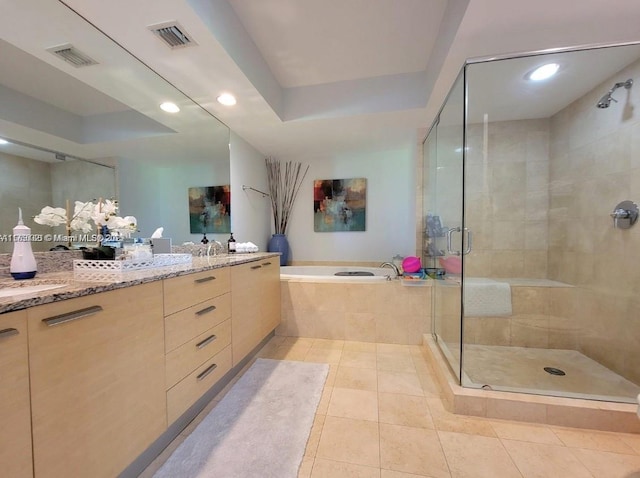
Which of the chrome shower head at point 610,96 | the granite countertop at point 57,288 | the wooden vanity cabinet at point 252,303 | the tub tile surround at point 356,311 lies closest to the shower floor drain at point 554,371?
the tub tile surround at point 356,311

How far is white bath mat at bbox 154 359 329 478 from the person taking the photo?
1.07 metres

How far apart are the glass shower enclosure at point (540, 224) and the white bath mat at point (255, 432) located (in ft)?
3.42

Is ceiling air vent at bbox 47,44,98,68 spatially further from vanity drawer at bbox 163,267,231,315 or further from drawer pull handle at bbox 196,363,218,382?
drawer pull handle at bbox 196,363,218,382

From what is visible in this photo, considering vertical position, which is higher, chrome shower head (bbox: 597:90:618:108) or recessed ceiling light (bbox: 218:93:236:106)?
recessed ceiling light (bbox: 218:93:236:106)

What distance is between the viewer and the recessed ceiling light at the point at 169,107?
72.5 inches

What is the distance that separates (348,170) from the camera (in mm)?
3334

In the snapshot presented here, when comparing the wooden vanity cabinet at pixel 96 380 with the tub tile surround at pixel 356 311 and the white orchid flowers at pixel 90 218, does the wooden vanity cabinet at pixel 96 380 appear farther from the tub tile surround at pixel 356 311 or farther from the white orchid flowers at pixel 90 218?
the tub tile surround at pixel 356 311

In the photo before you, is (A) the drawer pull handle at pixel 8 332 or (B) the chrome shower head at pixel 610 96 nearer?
(A) the drawer pull handle at pixel 8 332

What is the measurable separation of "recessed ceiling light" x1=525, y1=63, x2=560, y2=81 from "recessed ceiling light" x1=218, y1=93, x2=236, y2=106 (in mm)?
2196

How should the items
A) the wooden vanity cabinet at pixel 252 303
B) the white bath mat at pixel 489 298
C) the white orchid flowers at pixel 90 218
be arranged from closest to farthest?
1. the white orchid flowers at pixel 90 218
2. the wooden vanity cabinet at pixel 252 303
3. the white bath mat at pixel 489 298

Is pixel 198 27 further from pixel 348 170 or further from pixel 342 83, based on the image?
pixel 348 170

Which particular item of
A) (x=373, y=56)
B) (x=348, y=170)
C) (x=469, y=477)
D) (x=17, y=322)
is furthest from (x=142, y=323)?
(x=348, y=170)

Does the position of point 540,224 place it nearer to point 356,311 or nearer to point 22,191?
point 356,311

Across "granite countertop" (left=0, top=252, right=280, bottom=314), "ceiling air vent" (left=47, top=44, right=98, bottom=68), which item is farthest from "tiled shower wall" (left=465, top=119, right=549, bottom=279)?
"ceiling air vent" (left=47, top=44, right=98, bottom=68)
